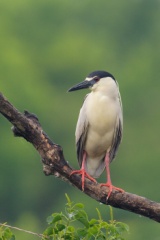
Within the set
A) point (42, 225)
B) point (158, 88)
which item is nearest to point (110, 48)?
point (158, 88)

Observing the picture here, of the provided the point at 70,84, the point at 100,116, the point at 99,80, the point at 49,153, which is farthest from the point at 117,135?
the point at 70,84

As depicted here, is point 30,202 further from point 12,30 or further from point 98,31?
point 98,31

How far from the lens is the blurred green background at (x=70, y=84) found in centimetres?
3338

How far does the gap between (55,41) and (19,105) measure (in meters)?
11.8

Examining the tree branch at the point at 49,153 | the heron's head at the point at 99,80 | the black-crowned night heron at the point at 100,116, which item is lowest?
the tree branch at the point at 49,153

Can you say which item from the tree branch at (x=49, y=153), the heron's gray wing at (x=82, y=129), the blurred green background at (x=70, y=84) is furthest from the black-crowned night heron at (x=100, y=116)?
the blurred green background at (x=70, y=84)

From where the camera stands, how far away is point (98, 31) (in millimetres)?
50344

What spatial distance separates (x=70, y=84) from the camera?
40.8m

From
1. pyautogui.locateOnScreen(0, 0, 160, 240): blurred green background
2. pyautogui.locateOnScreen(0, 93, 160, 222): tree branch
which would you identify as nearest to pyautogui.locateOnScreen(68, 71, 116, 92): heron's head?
pyautogui.locateOnScreen(0, 93, 160, 222): tree branch

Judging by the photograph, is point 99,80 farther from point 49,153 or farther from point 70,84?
point 70,84

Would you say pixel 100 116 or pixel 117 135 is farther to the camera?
pixel 117 135

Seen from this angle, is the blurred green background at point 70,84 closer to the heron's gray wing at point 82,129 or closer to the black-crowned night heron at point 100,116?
the heron's gray wing at point 82,129

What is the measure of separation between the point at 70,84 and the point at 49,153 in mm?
33218

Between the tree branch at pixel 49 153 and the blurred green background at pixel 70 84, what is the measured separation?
55.0ft
